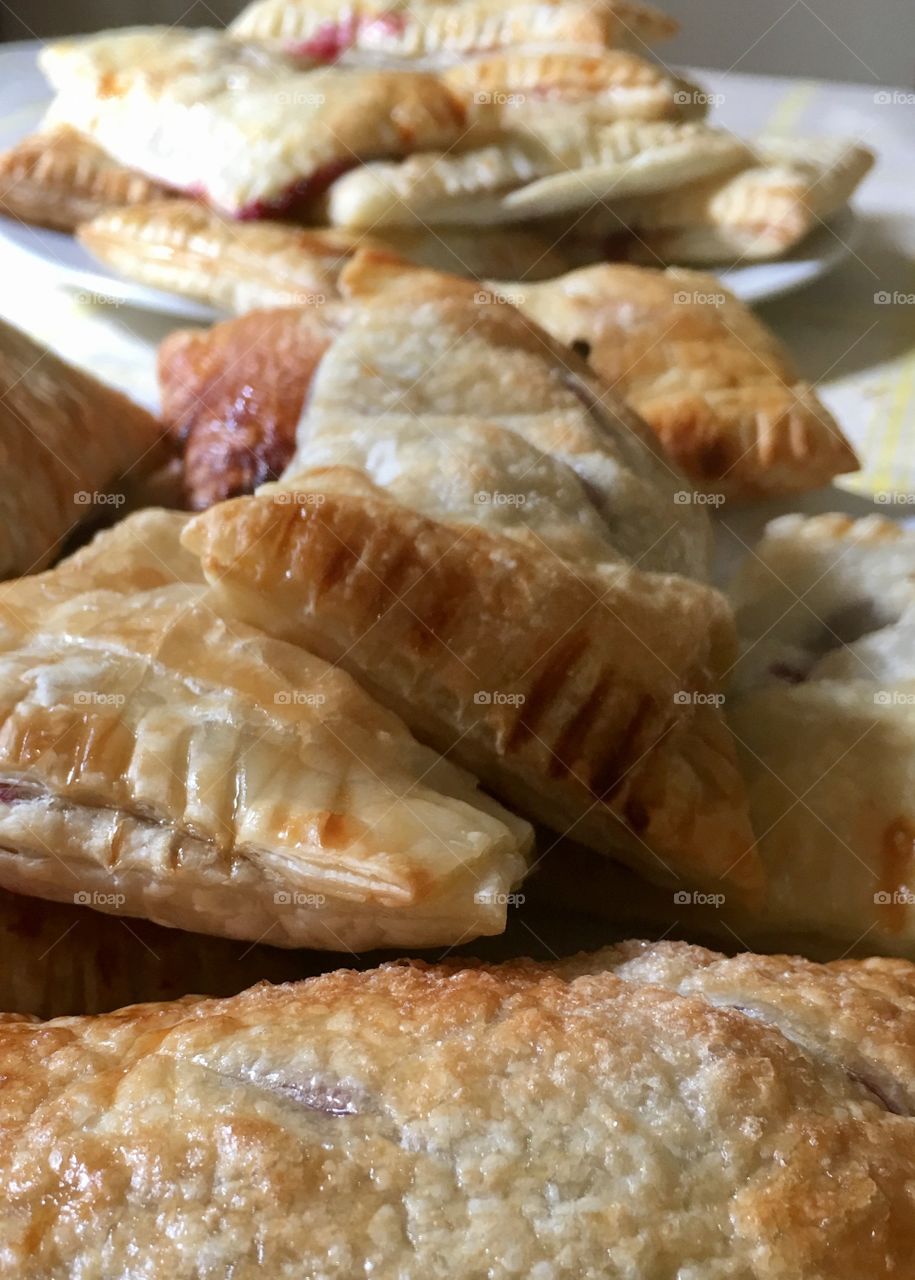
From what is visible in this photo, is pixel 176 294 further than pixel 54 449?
Yes

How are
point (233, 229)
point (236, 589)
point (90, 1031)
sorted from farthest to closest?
1. point (233, 229)
2. point (236, 589)
3. point (90, 1031)

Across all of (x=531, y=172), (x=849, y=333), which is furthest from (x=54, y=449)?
(x=849, y=333)

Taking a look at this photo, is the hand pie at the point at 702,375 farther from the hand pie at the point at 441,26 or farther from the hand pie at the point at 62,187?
the hand pie at the point at 441,26

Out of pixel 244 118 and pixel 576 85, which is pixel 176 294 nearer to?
pixel 244 118

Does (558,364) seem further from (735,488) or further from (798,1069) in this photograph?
(798,1069)

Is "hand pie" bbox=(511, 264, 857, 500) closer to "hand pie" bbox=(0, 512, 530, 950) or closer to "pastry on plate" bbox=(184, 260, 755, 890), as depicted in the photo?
"pastry on plate" bbox=(184, 260, 755, 890)

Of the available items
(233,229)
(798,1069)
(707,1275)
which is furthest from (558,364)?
(233,229)
